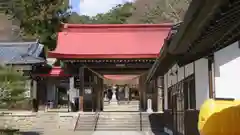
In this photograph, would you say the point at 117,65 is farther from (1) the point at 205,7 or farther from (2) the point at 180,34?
(1) the point at 205,7

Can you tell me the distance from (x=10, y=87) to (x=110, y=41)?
44.2 feet

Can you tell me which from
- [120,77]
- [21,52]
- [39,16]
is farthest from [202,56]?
[39,16]

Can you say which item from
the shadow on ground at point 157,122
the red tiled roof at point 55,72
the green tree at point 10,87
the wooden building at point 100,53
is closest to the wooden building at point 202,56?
the shadow on ground at point 157,122

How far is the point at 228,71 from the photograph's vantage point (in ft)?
28.5

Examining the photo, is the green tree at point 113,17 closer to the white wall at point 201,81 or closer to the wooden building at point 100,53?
the wooden building at point 100,53

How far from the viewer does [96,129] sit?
2061 cm

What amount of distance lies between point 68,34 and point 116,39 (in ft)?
10.8

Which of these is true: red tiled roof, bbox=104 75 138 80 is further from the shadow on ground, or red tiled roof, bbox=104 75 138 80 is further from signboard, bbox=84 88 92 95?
the shadow on ground

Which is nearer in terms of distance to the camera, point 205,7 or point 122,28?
point 205,7

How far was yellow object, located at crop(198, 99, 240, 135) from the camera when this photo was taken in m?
6.48

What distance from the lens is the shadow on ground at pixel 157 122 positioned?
797 inches

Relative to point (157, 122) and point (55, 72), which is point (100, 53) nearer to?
point (55, 72)

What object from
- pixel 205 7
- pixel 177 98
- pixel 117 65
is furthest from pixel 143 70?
pixel 205 7

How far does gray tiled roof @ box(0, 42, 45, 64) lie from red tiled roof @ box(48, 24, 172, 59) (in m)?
1.73
